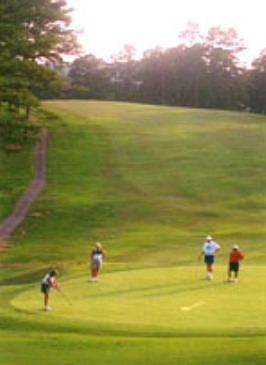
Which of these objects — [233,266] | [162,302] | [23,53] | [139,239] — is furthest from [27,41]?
[162,302]

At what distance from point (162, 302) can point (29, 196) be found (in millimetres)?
33237

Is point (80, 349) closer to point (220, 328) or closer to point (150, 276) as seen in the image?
point (220, 328)

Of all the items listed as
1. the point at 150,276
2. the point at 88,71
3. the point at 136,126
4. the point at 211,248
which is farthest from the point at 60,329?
the point at 88,71

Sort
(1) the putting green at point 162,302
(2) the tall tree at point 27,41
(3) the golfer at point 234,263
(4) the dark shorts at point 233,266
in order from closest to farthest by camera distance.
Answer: (1) the putting green at point 162,302 < (3) the golfer at point 234,263 < (4) the dark shorts at point 233,266 < (2) the tall tree at point 27,41

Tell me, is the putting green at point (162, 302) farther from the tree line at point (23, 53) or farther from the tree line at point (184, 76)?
the tree line at point (184, 76)

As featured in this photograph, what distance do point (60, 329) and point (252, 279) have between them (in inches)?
424

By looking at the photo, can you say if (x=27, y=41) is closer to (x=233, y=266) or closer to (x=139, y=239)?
(x=139, y=239)

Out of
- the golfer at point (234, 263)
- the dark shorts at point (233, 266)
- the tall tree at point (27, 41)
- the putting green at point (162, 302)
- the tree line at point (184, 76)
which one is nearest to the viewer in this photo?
the putting green at point (162, 302)

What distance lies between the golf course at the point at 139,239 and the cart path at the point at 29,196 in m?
0.61

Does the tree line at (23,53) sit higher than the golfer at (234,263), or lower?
higher

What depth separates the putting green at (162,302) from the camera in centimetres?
2144

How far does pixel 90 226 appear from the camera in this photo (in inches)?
1933

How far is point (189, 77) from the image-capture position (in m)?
143

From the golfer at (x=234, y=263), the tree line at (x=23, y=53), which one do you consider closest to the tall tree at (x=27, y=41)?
the tree line at (x=23, y=53)
